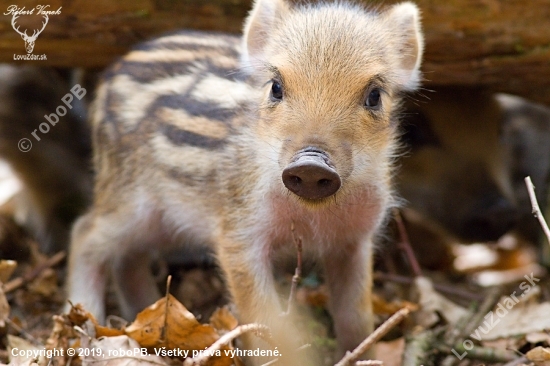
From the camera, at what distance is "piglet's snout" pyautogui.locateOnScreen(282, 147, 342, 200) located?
2574mm

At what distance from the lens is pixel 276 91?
3.04 m

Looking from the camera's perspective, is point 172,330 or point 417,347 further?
point 417,347

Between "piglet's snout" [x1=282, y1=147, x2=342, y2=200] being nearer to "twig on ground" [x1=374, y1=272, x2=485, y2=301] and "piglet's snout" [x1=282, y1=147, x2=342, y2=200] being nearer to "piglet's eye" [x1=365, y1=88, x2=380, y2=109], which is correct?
"piglet's eye" [x1=365, y1=88, x2=380, y2=109]

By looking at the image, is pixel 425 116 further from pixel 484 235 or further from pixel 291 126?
pixel 291 126

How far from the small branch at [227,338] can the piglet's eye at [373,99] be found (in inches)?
37.5

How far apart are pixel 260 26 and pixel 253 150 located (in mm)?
570

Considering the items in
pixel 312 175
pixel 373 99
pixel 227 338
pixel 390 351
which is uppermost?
pixel 373 99

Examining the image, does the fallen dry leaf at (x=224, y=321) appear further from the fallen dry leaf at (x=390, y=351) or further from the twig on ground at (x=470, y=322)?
the twig on ground at (x=470, y=322)

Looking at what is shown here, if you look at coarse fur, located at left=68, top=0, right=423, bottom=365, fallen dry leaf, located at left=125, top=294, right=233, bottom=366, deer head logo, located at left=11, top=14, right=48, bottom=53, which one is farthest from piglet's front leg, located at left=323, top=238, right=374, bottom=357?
deer head logo, located at left=11, top=14, right=48, bottom=53

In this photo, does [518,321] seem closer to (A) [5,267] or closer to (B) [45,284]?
(A) [5,267]

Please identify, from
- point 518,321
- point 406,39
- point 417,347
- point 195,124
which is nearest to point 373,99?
point 406,39

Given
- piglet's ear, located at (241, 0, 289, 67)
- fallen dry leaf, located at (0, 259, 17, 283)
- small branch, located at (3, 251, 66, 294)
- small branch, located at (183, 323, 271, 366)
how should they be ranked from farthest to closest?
small branch, located at (3, 251, 66, 294) < fallen dry leaf, located at (0, 259, 17, 283) < piglet's ear, located at (241, 0, 289, 67) < small branch, located at (183, 323, 271, 366)

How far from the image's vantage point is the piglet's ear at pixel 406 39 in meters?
3.38

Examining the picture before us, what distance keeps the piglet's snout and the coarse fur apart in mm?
65
